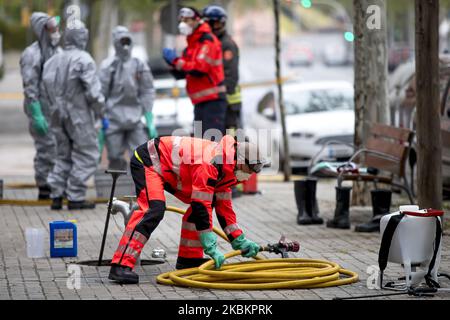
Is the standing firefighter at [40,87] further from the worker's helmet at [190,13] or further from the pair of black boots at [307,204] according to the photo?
the pair of black boots at [307,204]

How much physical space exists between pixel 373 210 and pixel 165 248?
7.48ft

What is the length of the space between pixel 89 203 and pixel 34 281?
493 centimetres

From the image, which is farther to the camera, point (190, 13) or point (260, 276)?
point (190, 13)

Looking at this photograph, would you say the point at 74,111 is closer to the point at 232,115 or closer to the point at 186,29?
the point at 186,29

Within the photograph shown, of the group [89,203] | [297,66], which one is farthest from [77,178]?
[297,66]

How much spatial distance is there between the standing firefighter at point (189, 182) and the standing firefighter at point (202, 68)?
5.07m

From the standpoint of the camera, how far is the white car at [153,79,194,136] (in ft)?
74.6

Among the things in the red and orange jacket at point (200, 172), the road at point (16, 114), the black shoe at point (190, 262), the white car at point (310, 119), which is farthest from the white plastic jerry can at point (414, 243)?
the road at point (16, 114)

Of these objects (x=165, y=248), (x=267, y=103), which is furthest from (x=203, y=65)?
(x=267, y=103)

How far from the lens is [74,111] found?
14.6 meters

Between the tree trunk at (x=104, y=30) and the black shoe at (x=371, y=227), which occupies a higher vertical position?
the tree trunk at (x=104, y=30)

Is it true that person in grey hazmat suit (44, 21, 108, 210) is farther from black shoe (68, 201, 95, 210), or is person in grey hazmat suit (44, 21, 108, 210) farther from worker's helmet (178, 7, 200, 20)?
worker's helmet (178, 7, 200, 20)

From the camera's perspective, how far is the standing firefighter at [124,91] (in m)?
16.1

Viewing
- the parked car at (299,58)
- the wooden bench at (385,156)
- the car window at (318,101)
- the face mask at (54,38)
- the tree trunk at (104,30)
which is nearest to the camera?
the wooden bench at (385,156)
